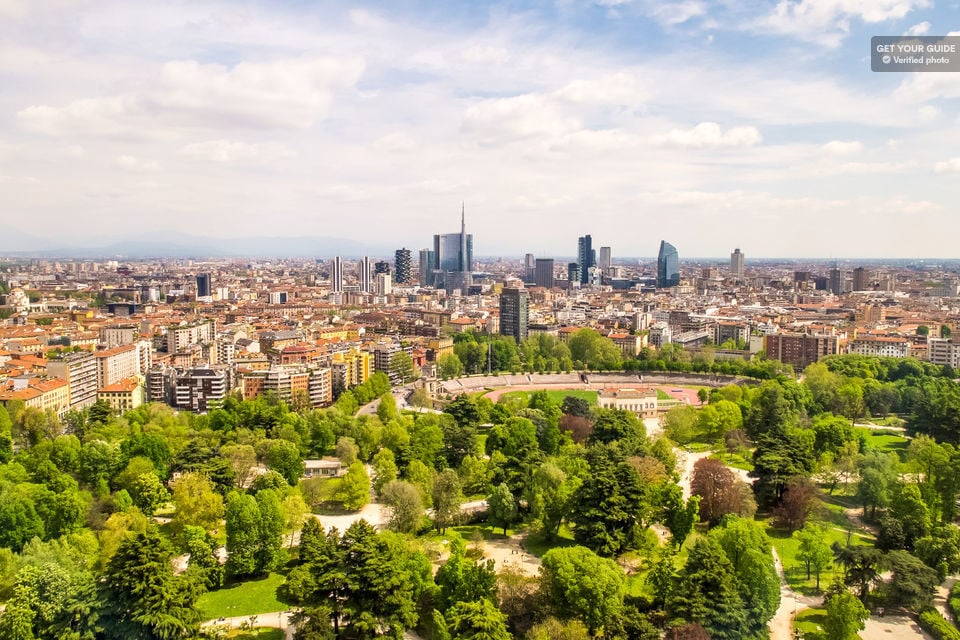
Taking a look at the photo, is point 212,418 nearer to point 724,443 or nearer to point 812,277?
point 724,443

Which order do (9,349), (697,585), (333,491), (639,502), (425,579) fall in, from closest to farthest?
(697,585) < (425,579) < (639,502) < (333,491) < (9,349)

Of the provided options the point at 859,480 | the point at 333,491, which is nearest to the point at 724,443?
the point at 859,480

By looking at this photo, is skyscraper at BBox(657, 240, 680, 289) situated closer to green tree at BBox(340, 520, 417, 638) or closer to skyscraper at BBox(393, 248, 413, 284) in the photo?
skyscraper at BBox(393, 248, 413, 284)

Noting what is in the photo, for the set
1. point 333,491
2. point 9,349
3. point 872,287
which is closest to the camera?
point 333,491

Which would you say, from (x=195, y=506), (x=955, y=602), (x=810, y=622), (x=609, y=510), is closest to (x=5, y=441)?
(x=195, y=506)

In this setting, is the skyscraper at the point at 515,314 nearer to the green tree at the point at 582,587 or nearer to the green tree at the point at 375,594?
the green tree at the point at 582,587

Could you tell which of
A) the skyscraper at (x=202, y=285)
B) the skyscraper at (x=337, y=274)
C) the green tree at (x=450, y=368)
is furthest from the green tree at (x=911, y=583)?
the skyscraper at (x=337, y=274)
